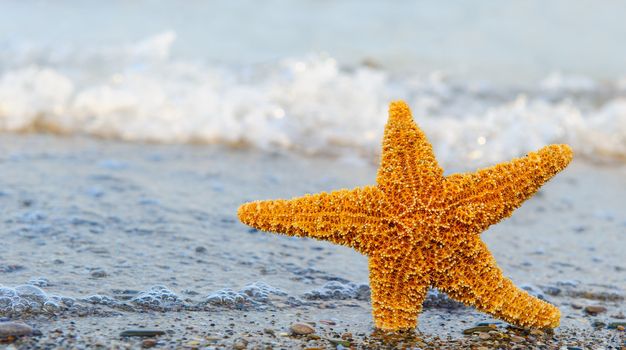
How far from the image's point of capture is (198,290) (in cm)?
403

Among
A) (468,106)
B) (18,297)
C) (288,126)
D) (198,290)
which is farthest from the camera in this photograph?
(468,106)

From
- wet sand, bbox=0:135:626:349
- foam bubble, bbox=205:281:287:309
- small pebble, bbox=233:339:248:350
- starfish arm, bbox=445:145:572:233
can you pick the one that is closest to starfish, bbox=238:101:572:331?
starfish arm, bbox=445:145:572:233

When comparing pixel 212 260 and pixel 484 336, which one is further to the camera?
pixel 212 260

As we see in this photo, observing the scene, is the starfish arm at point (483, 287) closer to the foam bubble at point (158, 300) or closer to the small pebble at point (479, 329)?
the small pebble at point (479, 329)

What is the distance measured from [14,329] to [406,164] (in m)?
1.87

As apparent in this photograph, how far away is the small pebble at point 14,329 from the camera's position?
3.24 metres

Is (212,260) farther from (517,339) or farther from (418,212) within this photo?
(517,339)

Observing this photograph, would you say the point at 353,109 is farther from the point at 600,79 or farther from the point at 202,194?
the point at 600,79

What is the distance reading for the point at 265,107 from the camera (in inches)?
345

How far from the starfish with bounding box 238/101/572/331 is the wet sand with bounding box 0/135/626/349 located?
1.27ft

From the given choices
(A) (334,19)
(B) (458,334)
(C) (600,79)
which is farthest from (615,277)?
(A) (334,19)

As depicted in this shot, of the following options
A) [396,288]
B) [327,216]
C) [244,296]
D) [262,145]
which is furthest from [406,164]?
[262,145]

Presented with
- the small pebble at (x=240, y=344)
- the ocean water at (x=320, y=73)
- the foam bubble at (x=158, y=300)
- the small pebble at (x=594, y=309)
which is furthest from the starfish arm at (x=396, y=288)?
the ocean water at (x=320, y=73)

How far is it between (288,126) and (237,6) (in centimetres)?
706
